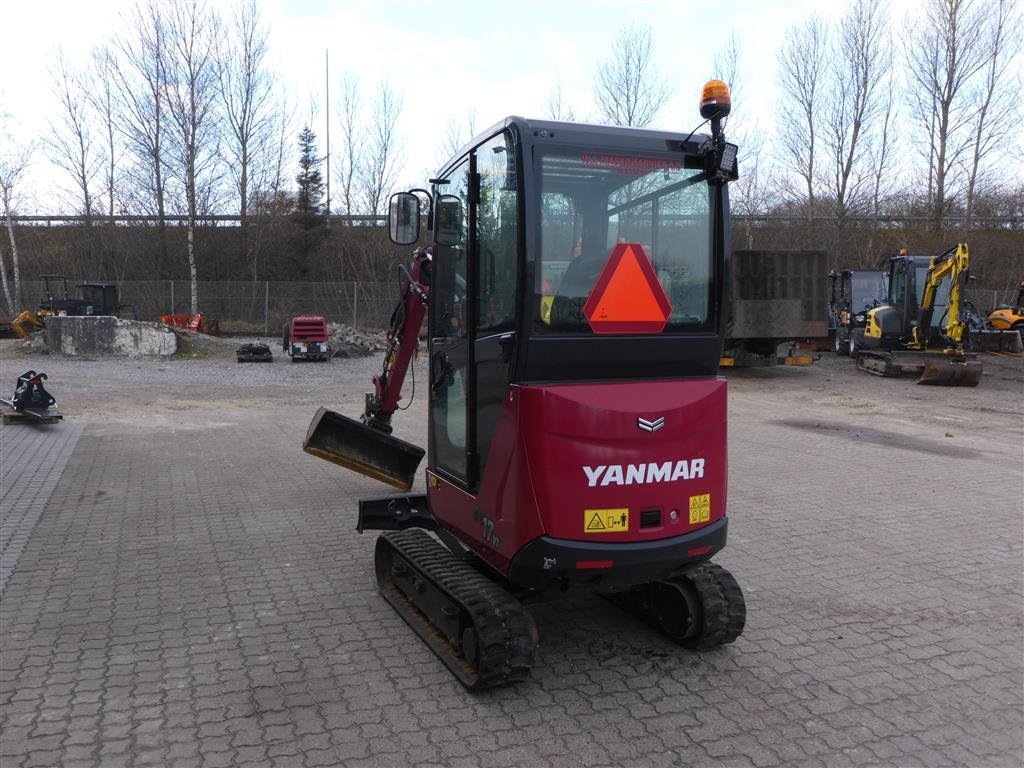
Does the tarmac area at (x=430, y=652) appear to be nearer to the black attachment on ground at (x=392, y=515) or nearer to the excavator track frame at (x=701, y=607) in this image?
the excavator track frame at (x=701, y=607)

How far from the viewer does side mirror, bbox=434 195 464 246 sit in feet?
12.9

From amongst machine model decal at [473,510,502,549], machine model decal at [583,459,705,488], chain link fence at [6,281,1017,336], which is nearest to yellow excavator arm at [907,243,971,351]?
chain link fence at [6,281,1017,336]

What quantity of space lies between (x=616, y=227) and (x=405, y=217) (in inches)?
54.1

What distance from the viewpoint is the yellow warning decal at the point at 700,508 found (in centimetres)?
368

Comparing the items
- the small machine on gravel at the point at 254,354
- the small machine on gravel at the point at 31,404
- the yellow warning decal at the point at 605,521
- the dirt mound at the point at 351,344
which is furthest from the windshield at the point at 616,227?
the dirt mound at the point at 351,344

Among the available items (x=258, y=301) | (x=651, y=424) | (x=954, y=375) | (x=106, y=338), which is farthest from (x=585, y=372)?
(x=258, y=301)

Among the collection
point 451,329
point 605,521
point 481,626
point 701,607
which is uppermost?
point 451,329

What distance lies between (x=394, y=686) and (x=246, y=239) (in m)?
37.2

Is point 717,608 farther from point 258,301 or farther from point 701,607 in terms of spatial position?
point 258,301

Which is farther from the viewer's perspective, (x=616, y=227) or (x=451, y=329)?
(x=451, y=329)

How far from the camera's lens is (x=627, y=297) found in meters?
3.56

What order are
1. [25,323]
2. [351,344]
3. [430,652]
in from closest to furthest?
[430,652], [351,344], [25,323]

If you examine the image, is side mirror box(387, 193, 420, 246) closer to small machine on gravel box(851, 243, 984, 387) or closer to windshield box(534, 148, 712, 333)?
windshield box(534, 148, 712, 333)

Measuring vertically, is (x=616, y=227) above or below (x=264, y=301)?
below
